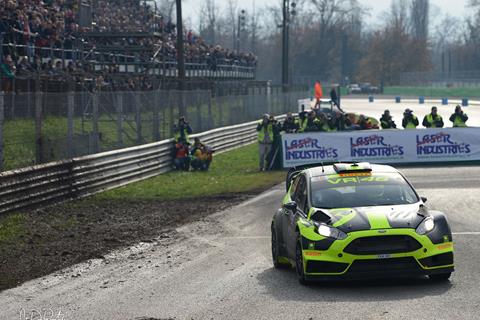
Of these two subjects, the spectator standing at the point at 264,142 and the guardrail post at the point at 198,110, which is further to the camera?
the guardrail post at the point at 198,110

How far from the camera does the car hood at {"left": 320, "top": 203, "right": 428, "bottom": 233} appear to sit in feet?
35.1

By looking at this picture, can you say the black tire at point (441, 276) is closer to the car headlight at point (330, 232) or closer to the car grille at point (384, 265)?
the car grille at point (384, 265)

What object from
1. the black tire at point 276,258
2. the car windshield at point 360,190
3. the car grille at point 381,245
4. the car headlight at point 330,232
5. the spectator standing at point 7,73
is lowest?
the black tire at point 276,258

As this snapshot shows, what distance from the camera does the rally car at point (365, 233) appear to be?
10.5m

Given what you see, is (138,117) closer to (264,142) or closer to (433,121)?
(264,142)

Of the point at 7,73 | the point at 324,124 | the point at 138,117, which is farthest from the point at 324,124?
the point at 7,73

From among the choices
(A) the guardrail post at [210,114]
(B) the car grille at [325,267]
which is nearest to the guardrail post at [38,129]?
(B) the car grille at [325,267]

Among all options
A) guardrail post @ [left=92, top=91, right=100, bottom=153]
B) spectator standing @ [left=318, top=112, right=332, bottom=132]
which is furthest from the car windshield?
spectator standing @ [left=318, top=112, right=332, bottom=132]

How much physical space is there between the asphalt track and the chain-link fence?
4.77 meters

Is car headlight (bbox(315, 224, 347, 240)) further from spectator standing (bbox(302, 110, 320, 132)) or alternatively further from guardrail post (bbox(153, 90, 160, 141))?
spectator standing (bbox(302, 110, 320, 132))

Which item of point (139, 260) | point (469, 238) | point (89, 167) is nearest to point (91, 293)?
point (139, 260)

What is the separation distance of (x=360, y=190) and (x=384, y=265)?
4.98 ft

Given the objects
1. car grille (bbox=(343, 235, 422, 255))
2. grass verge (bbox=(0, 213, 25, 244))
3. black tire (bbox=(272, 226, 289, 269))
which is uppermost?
car grille (bbox=(343, 235, 422, 255))

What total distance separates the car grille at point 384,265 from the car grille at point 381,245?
0.10m
